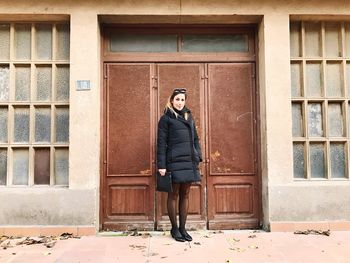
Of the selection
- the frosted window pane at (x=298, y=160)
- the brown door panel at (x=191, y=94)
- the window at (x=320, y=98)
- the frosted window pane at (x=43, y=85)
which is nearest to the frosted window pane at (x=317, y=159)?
the window at (x=320, y=98)

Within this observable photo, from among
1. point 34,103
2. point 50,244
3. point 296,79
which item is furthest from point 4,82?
point 296,79

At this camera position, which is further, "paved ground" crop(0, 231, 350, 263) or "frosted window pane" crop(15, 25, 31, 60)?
"frosted window pane" crop(15, 25, 31, 60)

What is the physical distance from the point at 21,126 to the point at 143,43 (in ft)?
7.49

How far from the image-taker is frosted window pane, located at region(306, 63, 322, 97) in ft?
19.9

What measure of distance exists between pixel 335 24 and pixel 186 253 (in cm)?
427

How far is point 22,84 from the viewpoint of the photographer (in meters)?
5.90

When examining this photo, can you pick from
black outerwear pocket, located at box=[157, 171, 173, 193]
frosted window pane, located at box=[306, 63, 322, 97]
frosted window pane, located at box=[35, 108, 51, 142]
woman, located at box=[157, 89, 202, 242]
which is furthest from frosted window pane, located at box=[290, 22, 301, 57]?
frosted window pane, located at box=[35, 108, 51, 142]

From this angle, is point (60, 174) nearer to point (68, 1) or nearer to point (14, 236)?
point (14, 236)

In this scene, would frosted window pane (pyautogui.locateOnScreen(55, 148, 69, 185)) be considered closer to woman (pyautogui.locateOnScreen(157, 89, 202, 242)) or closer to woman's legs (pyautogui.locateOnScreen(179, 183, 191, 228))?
woman (pyautogui.locateOnScreen(157, 89, 202, 242))

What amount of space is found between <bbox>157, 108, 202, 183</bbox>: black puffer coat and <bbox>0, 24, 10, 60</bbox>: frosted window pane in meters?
2.72

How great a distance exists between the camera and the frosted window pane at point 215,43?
613cm

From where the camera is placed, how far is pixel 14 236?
548 cm

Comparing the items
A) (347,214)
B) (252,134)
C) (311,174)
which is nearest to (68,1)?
(252,134)

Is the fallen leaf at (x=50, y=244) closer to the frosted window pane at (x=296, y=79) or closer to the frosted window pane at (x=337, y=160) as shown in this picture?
the frosted window pane at (x=296, y=79)
